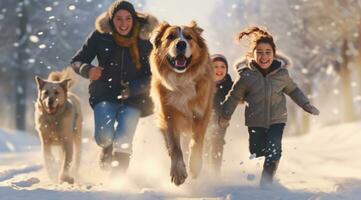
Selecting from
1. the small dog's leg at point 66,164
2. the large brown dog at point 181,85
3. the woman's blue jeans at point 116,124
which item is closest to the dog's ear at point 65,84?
the small dog's leg at point 66,164

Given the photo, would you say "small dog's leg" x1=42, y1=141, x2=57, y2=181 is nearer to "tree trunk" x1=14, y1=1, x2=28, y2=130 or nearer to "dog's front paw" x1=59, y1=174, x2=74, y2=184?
"dog's front paw" x1=59, y1=174, x2=74, y2=184

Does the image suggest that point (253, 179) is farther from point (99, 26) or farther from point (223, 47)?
point (223, 47)

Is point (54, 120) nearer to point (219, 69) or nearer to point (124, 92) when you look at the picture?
point (124, 92)

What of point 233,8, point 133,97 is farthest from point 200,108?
point 233,8

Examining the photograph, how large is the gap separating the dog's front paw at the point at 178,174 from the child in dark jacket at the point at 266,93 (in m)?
1.20

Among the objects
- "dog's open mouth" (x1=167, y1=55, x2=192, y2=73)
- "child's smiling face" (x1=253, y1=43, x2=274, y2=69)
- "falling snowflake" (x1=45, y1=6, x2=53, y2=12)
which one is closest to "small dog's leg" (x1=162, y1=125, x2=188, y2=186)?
"dog's open mouth" (x1=167, y1=55, x2=192, y2=73)

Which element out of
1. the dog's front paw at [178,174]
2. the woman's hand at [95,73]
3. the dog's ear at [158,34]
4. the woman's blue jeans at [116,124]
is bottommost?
the dog's front paw at [178,174]

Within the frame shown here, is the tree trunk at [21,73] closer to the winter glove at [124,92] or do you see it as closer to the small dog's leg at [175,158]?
the winter glove at [124,92]

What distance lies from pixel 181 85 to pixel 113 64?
118 cm

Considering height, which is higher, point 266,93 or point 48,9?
point 48,9

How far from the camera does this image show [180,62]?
22.2 feet

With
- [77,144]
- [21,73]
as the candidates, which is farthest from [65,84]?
[21,73]

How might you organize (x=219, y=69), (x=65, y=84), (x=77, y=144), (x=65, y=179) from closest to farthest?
1. (x=65, y=179)
2. (x=65, y=84)
3. (x=219, y=69)
4. (x=77, y=144)

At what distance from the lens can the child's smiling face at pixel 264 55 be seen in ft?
23.7
